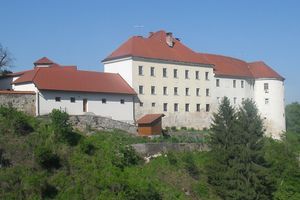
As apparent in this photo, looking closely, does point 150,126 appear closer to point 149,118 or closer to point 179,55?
point 149,118

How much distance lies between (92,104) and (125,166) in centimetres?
1142


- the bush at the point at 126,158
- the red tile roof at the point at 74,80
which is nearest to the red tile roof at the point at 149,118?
the red tile roof at the point at 74,80

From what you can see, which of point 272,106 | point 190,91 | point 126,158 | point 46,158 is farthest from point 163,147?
point 272,106

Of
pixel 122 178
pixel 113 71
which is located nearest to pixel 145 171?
pixel 122 178

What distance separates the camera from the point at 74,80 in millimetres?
50406

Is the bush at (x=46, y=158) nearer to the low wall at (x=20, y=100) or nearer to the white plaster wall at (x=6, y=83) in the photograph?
the low wall at (x=20, y=100)

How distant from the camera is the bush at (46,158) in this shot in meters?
36.2

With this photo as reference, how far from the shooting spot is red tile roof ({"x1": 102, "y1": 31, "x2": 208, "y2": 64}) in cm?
5662

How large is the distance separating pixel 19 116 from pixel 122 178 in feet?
30.9

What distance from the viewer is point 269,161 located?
49.4 metres

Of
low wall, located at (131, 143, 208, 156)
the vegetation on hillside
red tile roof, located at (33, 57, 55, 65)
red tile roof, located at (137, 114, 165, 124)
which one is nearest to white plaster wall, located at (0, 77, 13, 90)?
red tile roof, located at (33, 57, 55, 65)

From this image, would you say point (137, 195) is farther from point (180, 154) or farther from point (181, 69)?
point (181, 69)

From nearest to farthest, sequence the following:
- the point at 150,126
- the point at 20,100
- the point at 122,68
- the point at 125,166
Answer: the point at 125,166 < the point at 20,100 < the point at 150,126 < the point at 122,68

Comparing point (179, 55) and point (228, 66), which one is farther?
point (228, 66)
